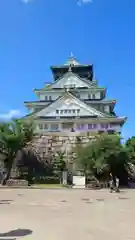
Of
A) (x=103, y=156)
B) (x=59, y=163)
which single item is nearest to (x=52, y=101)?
(x=59, y=163)

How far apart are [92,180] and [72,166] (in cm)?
321

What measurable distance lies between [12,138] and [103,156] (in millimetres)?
8377

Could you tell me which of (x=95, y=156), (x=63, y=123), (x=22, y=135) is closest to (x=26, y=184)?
(x=22, y=135)

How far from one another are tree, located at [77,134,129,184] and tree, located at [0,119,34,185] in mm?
5397

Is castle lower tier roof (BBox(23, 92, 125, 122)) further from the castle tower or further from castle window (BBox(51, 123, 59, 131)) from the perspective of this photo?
castle window (BBox(51, 123, 59, 131))

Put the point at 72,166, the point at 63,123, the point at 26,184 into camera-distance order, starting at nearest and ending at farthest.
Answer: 1. the point at 26,184
2. the point at 72,166
3. the point at 63,123

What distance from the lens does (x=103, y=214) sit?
1167 cm

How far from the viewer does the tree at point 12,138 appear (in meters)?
28.7

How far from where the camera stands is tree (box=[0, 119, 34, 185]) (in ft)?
94.2

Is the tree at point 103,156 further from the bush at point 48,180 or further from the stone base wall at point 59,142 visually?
the stone base wall at point 59,142

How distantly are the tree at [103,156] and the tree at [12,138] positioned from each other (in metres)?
5.40

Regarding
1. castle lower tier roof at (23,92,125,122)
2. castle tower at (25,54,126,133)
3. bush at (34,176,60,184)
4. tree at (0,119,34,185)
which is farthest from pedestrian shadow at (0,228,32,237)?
castle lower tier roof at (23,92,125,122)

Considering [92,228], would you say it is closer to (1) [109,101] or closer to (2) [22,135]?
(2) [22,135]

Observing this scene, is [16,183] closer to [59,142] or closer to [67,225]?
[59,142]
